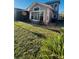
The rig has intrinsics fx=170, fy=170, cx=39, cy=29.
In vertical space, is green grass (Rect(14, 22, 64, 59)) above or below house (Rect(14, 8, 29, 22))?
below

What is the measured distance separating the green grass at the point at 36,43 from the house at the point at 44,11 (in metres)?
0.10

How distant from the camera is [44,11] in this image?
1.75 m

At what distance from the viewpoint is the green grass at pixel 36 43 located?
1646 mm

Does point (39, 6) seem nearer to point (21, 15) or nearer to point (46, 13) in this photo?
point (46, 13)

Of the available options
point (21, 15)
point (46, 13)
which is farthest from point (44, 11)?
point (21, 15)

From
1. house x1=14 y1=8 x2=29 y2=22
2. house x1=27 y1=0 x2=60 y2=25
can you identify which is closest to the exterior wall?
house x1=27 y1=0 x2=60 y2=25

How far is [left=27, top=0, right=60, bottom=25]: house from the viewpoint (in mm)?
1686

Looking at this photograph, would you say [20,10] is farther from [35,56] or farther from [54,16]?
[35,56]

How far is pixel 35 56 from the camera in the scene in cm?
172

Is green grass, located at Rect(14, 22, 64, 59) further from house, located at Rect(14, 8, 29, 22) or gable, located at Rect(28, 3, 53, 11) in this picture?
gable, located at Rect(28, 3, 53, 11)

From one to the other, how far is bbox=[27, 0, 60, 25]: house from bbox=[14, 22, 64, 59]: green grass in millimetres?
97

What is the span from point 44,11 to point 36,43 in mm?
340
